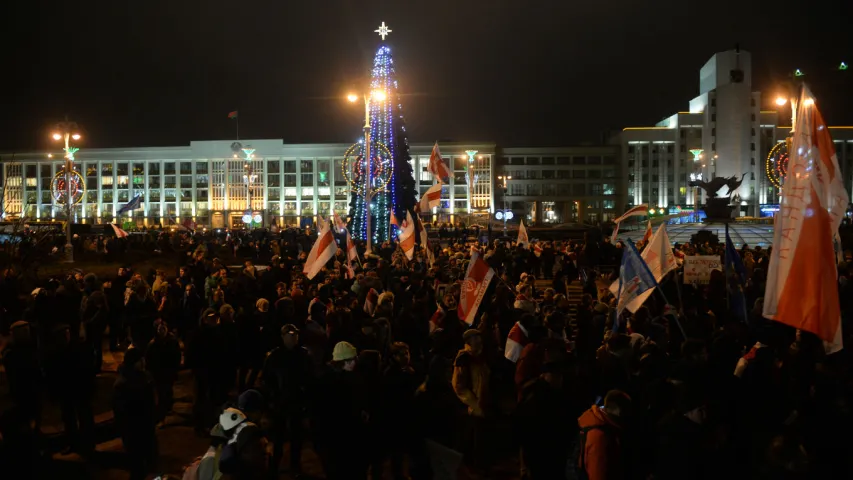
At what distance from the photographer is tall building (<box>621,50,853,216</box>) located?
84.4 m

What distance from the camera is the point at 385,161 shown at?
3169cm

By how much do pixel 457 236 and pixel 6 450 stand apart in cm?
3698

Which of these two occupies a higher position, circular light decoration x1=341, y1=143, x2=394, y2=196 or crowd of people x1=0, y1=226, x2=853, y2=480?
circular light decoration x1=341, y1=143, x2=394, y2=196

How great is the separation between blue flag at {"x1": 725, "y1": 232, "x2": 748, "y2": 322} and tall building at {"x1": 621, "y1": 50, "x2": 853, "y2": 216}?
7625 centimetres

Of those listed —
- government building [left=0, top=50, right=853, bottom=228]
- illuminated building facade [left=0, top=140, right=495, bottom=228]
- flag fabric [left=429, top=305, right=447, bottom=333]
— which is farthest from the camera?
government building [left=0, top=50, right=853, bottom=228]

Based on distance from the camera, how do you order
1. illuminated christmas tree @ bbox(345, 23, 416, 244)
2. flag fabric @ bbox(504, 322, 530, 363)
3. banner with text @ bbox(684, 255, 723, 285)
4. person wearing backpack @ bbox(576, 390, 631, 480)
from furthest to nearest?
illuminated christmas tree @ bbox(345, 23, 416, 244), banner with text @ bbox(684, 255, 723, 285), flag fabric @ bbox(504, 322, 530, 363), person wearing backpack @ bbox(576, 390, 631, 480)

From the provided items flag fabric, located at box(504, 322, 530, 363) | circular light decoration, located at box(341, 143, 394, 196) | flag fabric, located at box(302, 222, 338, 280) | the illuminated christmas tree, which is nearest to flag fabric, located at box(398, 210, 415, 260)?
flag fabric, located at box(302, 222, 338, 280)

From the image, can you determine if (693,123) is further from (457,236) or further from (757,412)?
(757,412)

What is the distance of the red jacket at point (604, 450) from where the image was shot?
14.9 feet

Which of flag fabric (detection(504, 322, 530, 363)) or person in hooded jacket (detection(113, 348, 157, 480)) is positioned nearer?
person in hooded jacket (detection(113, 348, 157, 480))

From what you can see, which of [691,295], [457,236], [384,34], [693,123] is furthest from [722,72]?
[691,295]

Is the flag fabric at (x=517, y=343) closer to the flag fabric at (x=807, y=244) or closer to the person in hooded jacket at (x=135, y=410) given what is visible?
the flag fabric at (x=807, y=244)

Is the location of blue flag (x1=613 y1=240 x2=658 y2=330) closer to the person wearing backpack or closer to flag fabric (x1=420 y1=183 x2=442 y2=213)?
the person wearing backpack

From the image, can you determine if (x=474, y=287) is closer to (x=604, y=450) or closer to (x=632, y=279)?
(x=632, y=279)
